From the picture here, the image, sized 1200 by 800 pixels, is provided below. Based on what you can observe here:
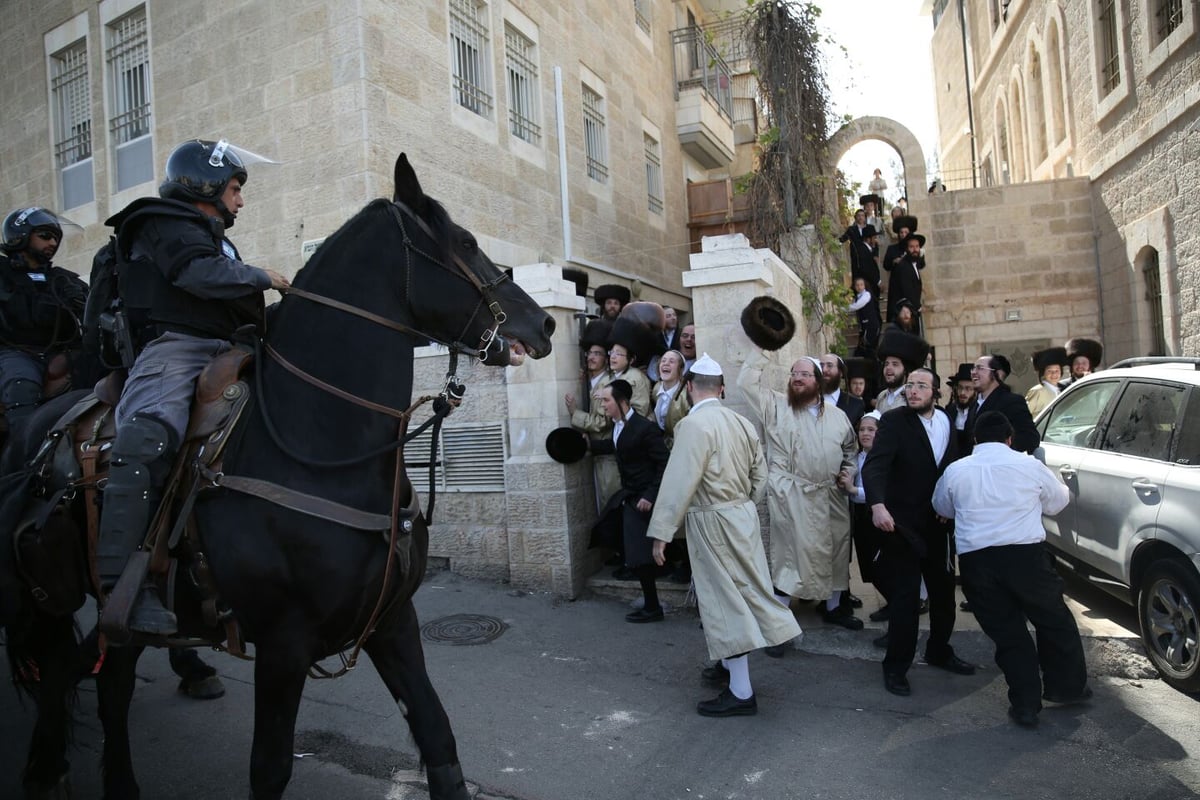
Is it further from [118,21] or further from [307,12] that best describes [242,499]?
[118,21]

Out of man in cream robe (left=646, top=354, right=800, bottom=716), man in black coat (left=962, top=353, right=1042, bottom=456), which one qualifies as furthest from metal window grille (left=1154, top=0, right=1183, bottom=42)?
man in cream robe (left=646, top=354, right=800, bottom=716)

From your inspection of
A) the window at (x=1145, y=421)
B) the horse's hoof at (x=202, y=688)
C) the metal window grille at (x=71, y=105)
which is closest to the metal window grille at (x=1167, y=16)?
the window at (x=1145, y=421)

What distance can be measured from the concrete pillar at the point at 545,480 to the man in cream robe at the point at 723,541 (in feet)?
7.53

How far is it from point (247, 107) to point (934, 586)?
9.20 m

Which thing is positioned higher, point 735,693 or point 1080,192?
point 1080,192

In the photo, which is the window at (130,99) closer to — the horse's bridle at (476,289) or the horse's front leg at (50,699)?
the horse's front leg at (50,699)

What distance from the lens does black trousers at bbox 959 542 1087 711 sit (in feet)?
15.1

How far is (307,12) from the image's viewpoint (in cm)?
911

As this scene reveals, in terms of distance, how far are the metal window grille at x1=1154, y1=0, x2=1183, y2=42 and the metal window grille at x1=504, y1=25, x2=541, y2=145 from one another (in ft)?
30.8

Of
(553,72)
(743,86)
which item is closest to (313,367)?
(553,72)

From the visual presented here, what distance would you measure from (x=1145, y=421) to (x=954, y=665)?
224 centimetres

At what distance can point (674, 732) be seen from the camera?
4590mm

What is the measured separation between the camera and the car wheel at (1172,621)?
468cm

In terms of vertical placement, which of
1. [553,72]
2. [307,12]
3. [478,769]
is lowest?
[478,769]
